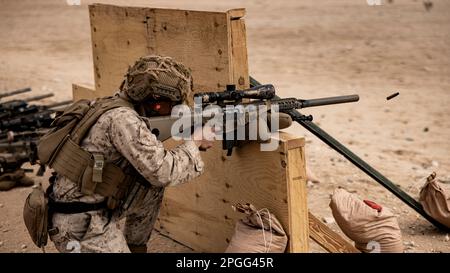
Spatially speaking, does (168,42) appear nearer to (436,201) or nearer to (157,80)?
(157,80)

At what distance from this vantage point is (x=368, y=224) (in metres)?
4.90

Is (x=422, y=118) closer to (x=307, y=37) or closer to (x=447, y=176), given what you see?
(x=447, y=176)

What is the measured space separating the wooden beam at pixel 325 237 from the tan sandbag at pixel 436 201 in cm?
140

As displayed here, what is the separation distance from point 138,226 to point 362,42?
35.4 feet

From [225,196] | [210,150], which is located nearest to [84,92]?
[210,150]

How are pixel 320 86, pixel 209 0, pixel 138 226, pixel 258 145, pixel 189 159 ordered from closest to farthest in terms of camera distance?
1. pixel 189 159
2. pixel 258 145
3. pixel 138 226
4. pixel 320 86
5. pixel 209 0

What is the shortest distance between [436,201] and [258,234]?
6.83ft

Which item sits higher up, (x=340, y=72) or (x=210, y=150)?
(x=210, y=150)

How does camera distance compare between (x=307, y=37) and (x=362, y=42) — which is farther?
(x=307, y=37)

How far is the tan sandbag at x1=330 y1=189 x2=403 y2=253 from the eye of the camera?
4.90 meters

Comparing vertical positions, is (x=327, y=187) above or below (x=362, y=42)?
below

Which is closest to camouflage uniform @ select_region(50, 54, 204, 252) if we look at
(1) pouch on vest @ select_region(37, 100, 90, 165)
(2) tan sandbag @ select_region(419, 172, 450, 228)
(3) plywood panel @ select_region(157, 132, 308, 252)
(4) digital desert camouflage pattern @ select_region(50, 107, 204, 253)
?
(4) digital desert camouflage pattern @ select_region(50, 107, 204, 253)

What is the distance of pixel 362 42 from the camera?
47.8ft

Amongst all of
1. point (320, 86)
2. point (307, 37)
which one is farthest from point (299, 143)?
point (307, 37)
